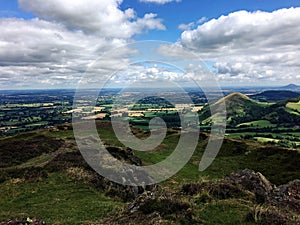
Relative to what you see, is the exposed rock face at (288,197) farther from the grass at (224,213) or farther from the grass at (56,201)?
the grass at (56,201)

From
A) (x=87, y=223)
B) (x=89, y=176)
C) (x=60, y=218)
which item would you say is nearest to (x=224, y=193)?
(x=87, y=223)

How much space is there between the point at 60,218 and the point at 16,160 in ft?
70.1

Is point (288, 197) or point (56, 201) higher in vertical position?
point (288, 197)

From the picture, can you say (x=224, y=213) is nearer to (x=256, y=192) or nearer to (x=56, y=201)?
(x=256, y=192)

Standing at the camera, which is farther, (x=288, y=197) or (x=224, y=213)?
(x=288, y=197)

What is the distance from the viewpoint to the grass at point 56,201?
17.5m

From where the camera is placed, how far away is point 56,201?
68.4 ft

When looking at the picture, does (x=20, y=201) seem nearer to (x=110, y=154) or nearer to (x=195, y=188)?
(x=195, y=188)

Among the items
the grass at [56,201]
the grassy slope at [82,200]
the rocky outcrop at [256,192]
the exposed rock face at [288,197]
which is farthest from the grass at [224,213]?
the grass at [56,201]

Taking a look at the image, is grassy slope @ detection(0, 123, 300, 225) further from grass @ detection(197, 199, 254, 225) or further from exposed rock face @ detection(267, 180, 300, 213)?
exposed rock face @ detection(267, 180, 300, 213)

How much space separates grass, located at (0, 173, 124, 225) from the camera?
57.5 ft

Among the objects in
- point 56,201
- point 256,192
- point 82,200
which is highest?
point 256,192

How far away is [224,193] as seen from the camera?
18781 millimetres

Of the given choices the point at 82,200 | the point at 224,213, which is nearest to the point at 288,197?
the point at 224,213
